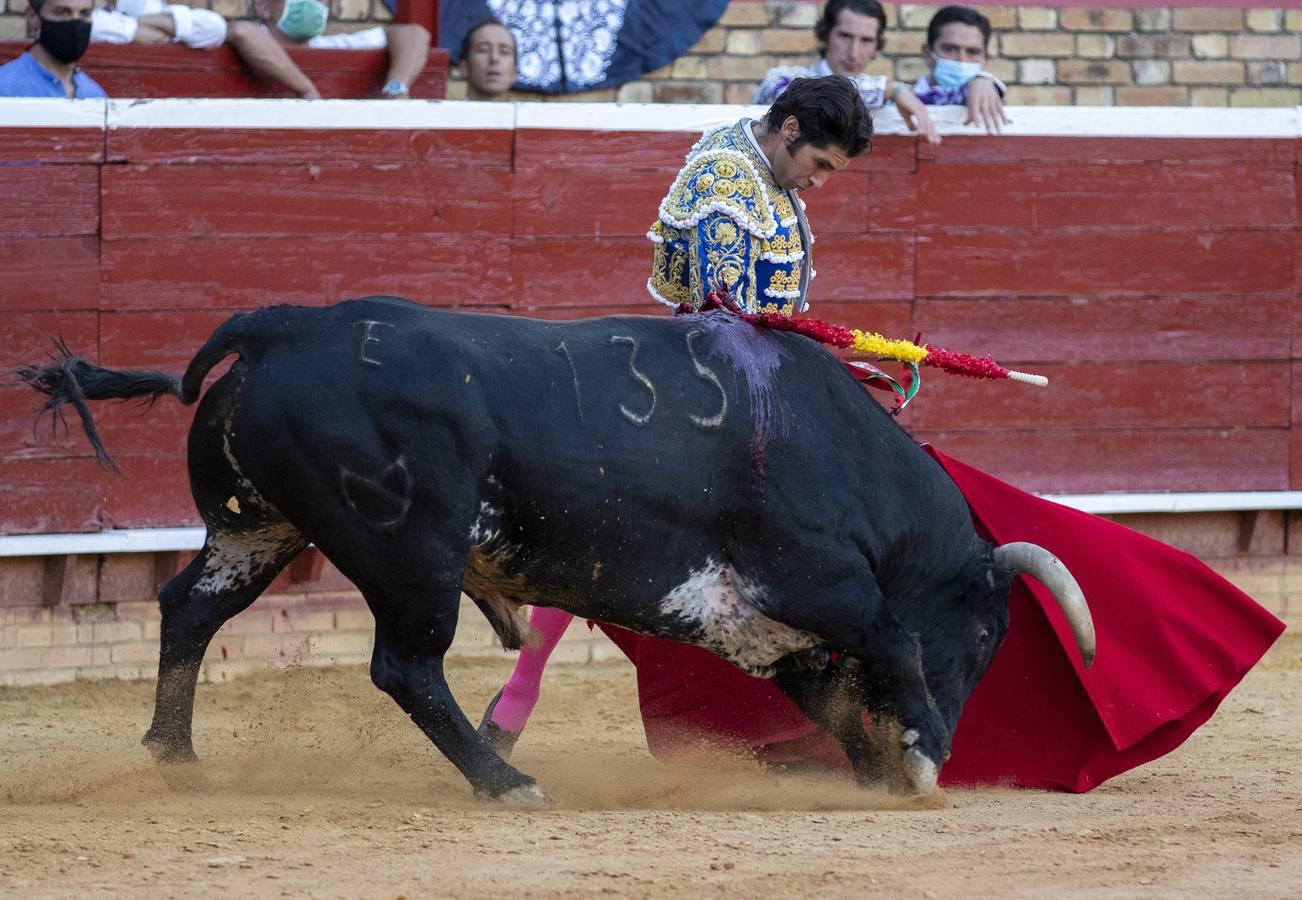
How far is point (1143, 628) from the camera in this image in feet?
13.8

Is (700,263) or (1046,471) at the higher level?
(700,263)

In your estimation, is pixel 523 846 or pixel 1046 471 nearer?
pixel 523 846

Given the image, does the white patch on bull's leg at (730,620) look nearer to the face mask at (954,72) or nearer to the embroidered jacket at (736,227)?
the embroidered jacket at (736,227)

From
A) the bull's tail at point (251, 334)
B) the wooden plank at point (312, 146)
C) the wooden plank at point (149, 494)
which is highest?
the wooden plank at point (312, 146)

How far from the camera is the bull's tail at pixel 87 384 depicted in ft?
12.1

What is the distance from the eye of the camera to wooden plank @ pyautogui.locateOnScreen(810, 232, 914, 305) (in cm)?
592

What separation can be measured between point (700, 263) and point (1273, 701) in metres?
2.55

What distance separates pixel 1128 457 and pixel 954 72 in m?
1.43

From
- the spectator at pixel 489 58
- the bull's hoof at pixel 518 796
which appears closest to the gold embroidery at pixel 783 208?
the bull's hoof at pixel 518 796

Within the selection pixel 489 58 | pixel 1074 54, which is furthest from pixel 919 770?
pixel 1074 54

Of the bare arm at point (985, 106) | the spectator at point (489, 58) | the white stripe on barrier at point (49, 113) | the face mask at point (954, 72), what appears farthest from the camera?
the spectator at point (489, 58)

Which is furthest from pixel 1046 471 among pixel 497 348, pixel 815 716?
pixel 497 348

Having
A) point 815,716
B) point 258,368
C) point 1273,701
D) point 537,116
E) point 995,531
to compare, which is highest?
point 537,116

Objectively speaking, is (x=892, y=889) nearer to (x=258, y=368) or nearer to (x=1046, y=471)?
(x=258, y=368)
